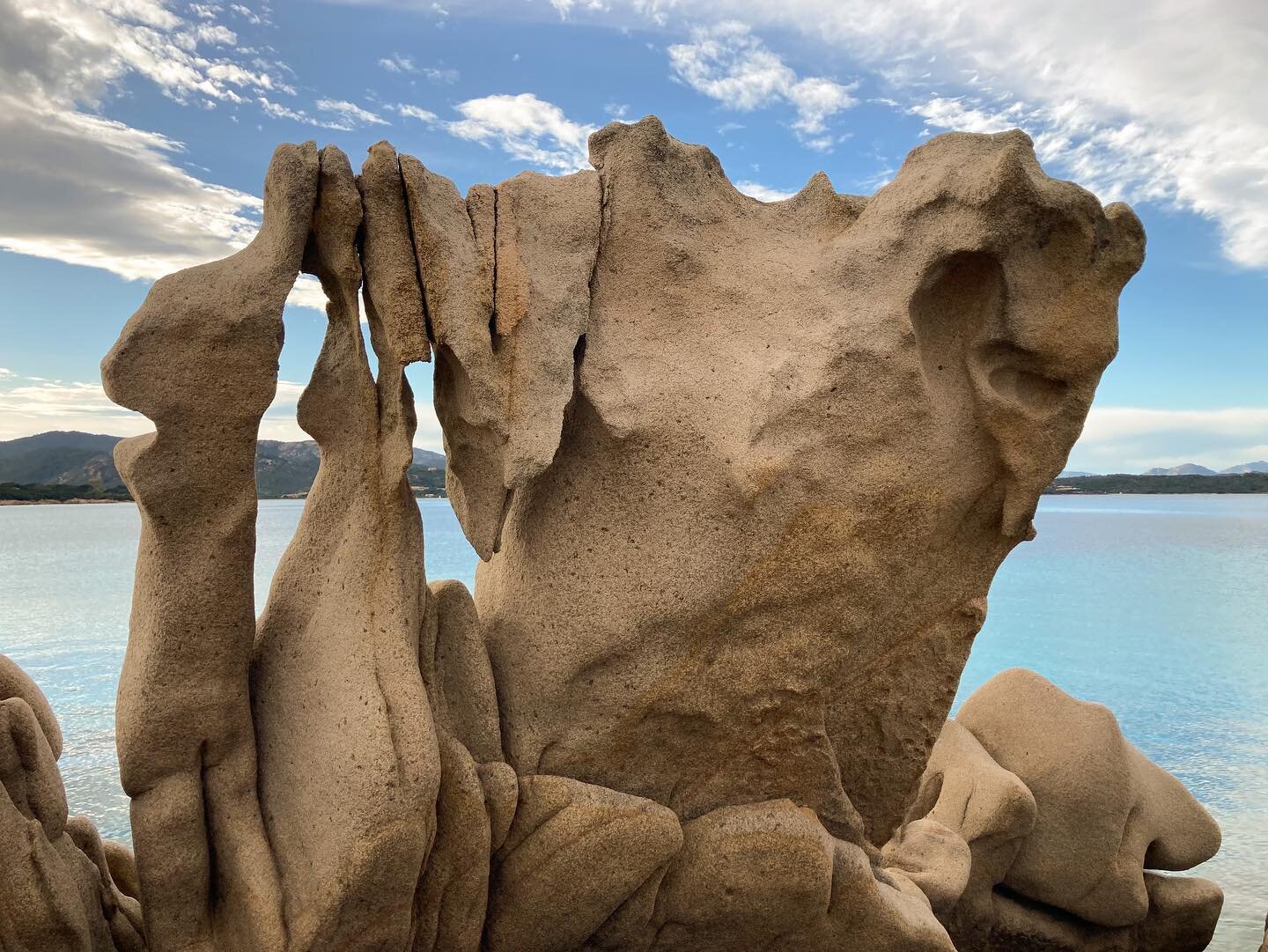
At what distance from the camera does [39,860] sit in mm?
2357

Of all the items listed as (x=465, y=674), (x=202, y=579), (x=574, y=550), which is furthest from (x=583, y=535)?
(x=202, y=579)

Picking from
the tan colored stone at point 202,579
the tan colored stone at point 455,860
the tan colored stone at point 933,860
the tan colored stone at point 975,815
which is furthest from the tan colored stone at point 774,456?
the tan colored stone at point 975,815

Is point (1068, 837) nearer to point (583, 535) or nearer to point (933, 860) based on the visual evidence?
point (933, 860)

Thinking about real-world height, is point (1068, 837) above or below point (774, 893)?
below

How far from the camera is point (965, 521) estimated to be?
2977 millimetres

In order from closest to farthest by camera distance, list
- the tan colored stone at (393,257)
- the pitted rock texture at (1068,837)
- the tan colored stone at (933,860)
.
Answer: the tan colored stone at (393,257) → the tan colored stone at (933,860) → the pitted rock texture at (1068,837)

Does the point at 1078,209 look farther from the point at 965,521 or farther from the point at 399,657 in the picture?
the point at 399,657

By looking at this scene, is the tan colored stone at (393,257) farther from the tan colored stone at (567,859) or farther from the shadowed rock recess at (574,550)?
the tan colored stone at (567,859)

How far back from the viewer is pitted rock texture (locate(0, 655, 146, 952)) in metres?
2.32

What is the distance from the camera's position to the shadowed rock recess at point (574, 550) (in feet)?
8.00

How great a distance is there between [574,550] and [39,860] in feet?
4.48

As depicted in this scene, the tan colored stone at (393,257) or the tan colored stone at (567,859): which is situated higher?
the tan colored stone at (393,257)

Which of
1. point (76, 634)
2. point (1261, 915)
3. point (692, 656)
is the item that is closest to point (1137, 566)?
point (1261, 915)

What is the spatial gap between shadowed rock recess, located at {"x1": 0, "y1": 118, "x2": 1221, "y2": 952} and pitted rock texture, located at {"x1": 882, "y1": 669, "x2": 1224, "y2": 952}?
3.06 ft
